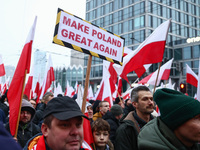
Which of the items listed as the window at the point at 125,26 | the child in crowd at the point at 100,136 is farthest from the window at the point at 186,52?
the child in crowd at the point at 100,136

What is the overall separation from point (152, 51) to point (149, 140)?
145 inches

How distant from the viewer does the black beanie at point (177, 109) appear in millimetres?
1775

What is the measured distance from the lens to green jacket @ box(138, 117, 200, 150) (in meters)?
1.72

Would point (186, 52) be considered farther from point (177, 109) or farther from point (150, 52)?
point (177, 109)

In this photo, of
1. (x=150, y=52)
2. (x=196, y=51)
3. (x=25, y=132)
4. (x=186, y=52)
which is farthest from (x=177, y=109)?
(x=186, y=52)

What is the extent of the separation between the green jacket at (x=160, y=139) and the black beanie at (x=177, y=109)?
0.25 feet

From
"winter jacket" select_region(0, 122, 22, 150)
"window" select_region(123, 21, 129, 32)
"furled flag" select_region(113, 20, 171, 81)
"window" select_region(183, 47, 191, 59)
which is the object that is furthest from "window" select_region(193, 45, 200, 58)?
"winter jacket" select_region(0, 122, 22, 150)

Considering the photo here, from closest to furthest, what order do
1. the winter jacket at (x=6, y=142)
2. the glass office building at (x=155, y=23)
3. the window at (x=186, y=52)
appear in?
the winter jacket at (x=6, y=142)
the window at (x=186, y=52)
the glass office building at (x=155, y=23)

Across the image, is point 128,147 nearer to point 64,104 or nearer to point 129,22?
point 64,104

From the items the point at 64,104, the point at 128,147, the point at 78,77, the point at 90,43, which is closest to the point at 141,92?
the point at 128,147

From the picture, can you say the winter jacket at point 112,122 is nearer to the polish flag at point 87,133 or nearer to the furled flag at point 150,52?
the polish flag at point 87,133

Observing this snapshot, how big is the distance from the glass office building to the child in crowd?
115 ft

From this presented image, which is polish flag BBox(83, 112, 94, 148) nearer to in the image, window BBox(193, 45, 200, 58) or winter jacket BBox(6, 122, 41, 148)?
winter jacket BBox(6, 122, 41, 148)

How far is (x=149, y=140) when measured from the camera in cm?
181
